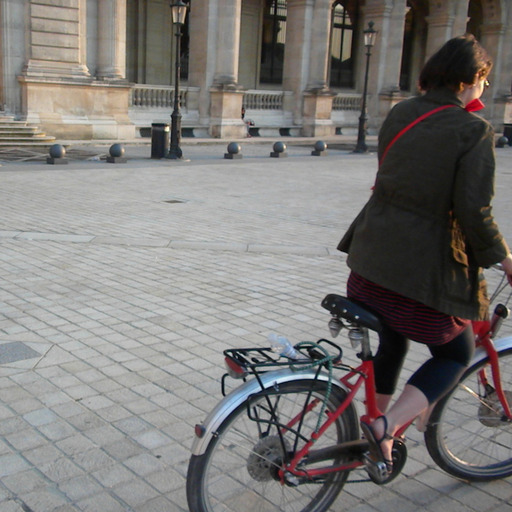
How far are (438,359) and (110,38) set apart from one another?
21.7 meters

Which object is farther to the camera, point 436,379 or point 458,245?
point 436,379

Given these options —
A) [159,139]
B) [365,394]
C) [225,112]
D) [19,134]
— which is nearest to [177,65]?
[159,139]

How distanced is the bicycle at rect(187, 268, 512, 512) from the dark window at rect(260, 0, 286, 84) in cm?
3250

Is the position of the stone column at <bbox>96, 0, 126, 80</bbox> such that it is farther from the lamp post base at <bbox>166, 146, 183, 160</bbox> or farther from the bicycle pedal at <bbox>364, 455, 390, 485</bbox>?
the bicycle pedal at <bbox>364, 455, 390, 485</bbox>

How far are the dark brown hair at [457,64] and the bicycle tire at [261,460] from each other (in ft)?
4.27

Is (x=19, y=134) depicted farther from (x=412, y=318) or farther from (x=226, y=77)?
(x=412, y=318)

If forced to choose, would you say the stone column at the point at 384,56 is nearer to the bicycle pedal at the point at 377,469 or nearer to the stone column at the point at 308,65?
the stone column at the point at 308,65

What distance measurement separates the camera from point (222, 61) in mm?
26344

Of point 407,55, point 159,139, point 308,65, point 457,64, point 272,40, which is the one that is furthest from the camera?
point 407,55

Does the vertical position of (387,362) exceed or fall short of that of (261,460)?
it exceeds it

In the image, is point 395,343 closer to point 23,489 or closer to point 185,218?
point 23,489

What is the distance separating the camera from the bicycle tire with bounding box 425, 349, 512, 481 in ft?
10.5

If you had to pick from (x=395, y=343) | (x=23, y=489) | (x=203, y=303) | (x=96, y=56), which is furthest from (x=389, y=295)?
(x=96, y=56)

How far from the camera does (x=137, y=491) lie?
3137 mm
